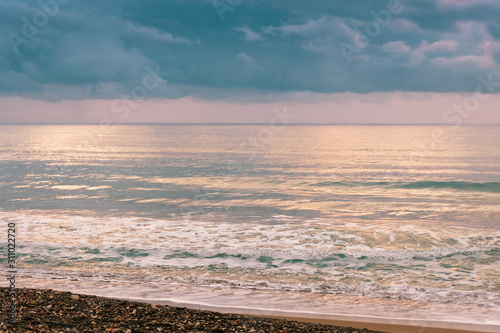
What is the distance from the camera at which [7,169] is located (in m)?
52.1

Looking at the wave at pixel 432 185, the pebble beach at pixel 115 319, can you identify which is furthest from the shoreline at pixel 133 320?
the wave at pixel 432 185

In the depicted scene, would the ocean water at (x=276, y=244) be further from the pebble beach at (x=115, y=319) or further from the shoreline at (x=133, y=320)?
the pebble beach at (x=115, y=319)

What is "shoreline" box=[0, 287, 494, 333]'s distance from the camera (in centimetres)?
805

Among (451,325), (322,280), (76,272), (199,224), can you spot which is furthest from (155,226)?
(451,325)

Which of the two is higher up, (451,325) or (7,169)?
(7,169)

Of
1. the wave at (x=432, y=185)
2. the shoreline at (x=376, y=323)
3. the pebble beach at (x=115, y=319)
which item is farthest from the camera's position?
the wave at (x=432, y=185)

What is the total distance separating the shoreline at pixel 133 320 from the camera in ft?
26.4

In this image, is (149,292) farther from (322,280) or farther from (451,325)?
(451,325)

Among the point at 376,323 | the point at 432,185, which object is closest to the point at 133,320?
the point at 376,323

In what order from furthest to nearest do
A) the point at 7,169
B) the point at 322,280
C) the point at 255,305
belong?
the point at 7,169 < the point at 322,280 < the point at 255,305

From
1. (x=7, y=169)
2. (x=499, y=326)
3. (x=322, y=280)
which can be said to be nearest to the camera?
(x=499, y=326)

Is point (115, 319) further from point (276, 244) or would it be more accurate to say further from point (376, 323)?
point (276, 244)

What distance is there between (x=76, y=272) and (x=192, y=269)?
3.73 meters

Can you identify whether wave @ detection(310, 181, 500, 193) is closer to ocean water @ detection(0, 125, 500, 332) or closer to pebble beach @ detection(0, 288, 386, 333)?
ocean water @ detection(0, 125, 500, 332)
